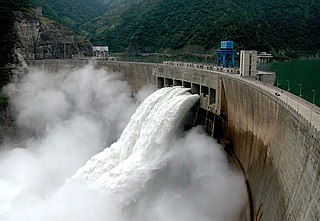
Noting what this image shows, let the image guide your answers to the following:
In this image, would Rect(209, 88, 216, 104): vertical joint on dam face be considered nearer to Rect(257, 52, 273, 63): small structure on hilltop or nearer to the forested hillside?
Rect(257, 52, 273, 63): small structure on hilltop

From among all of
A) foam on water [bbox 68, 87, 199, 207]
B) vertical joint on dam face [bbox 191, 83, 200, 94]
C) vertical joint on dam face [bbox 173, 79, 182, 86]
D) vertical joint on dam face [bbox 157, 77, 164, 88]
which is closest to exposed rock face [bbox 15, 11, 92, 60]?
vertical joint on dam face [bbox 157, 77, 164, 88]

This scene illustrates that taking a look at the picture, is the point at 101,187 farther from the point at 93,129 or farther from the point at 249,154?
the point at 93,129

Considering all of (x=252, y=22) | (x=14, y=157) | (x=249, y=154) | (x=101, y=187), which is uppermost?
(x=252, y=22)

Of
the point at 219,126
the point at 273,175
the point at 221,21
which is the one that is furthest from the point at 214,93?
the point at 221,21

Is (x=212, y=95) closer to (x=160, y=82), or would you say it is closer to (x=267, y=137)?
(x=267, y=137)

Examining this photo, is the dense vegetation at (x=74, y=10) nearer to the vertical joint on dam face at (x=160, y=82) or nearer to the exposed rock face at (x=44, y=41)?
the exposed rock face at (x=44, y=41)

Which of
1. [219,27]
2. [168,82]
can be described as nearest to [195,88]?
[168,82]

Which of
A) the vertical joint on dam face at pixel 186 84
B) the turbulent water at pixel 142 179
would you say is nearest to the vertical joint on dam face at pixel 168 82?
the turbulent water at pixel 142 179
